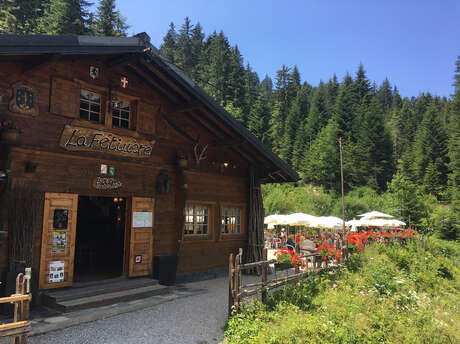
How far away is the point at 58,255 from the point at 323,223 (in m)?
15.2

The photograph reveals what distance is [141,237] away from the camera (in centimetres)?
913

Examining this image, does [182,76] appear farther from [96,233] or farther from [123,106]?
→ [96,233]

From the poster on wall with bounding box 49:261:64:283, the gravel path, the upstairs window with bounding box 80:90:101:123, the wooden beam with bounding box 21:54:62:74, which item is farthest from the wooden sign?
the gravel path

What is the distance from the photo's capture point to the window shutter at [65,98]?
752 centimetres

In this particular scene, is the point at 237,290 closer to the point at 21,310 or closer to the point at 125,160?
the point at 21,310

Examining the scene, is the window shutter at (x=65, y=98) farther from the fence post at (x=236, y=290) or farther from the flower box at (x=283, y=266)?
the flower box at (x=283, y=266)

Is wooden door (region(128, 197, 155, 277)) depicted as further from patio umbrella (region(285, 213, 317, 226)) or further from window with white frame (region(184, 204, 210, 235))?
patio umbrella (region(285, 213, 317, 226))

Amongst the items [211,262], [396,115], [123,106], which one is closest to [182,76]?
[123,106]

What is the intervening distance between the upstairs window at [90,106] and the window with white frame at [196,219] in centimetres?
380

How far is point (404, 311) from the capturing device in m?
7.41

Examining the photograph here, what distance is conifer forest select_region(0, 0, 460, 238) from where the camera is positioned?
33.0 metres

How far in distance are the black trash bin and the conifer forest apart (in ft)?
78.5

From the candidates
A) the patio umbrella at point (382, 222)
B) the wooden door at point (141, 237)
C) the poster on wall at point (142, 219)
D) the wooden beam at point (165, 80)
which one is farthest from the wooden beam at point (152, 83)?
the patio umbrella at point (382, 222)

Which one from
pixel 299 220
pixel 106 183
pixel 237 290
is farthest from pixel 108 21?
pixel 237 290
